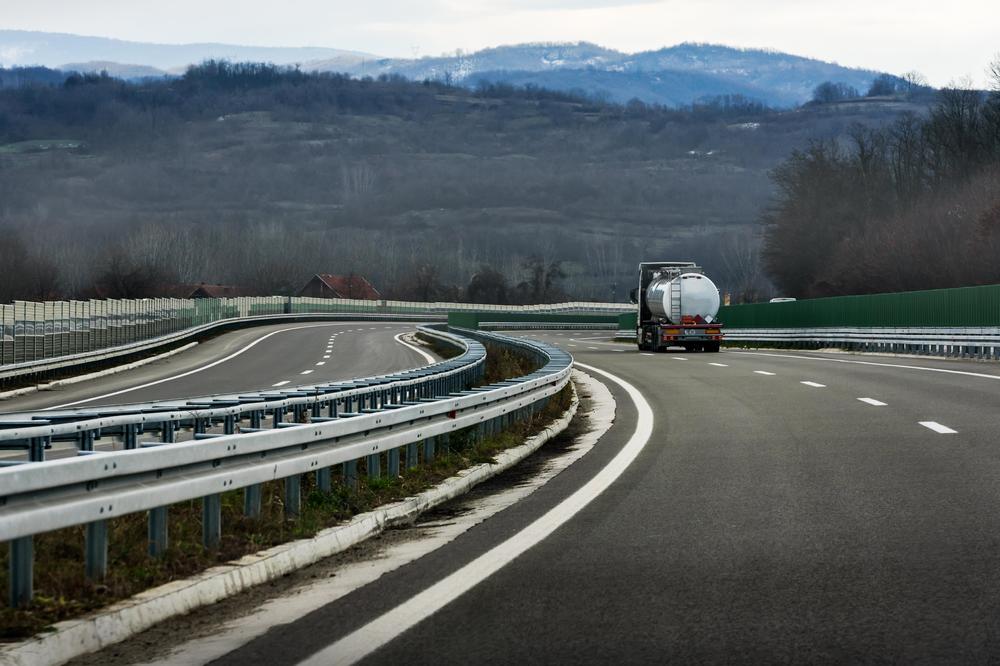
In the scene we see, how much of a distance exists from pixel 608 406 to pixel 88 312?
79.9 ft

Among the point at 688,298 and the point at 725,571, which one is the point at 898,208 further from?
the point at 725,571

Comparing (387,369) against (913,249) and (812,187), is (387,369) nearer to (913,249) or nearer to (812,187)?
(913,249)

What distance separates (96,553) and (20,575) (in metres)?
0.71

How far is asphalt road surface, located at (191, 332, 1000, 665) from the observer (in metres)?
6.38

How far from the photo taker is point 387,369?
40438mm

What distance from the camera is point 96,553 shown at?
7.25m

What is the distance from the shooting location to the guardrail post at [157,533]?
7926 millimetres

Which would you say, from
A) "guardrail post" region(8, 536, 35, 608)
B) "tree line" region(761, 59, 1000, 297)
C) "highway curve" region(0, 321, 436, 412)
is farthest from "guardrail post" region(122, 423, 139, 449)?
"tree line" region(761, 59, 1000, 297)

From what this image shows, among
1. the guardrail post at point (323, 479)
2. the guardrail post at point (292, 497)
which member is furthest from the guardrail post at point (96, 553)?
the guardrail post at point (323, 479)

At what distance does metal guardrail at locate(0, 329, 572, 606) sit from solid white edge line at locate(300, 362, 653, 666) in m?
1.29

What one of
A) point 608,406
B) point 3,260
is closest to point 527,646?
point 608,406

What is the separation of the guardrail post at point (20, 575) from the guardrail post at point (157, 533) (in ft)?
4.38

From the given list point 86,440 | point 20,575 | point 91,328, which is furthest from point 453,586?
point 91,328

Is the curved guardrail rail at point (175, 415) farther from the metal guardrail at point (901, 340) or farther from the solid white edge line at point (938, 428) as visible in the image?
the metal guardrail at point (901, 340)
